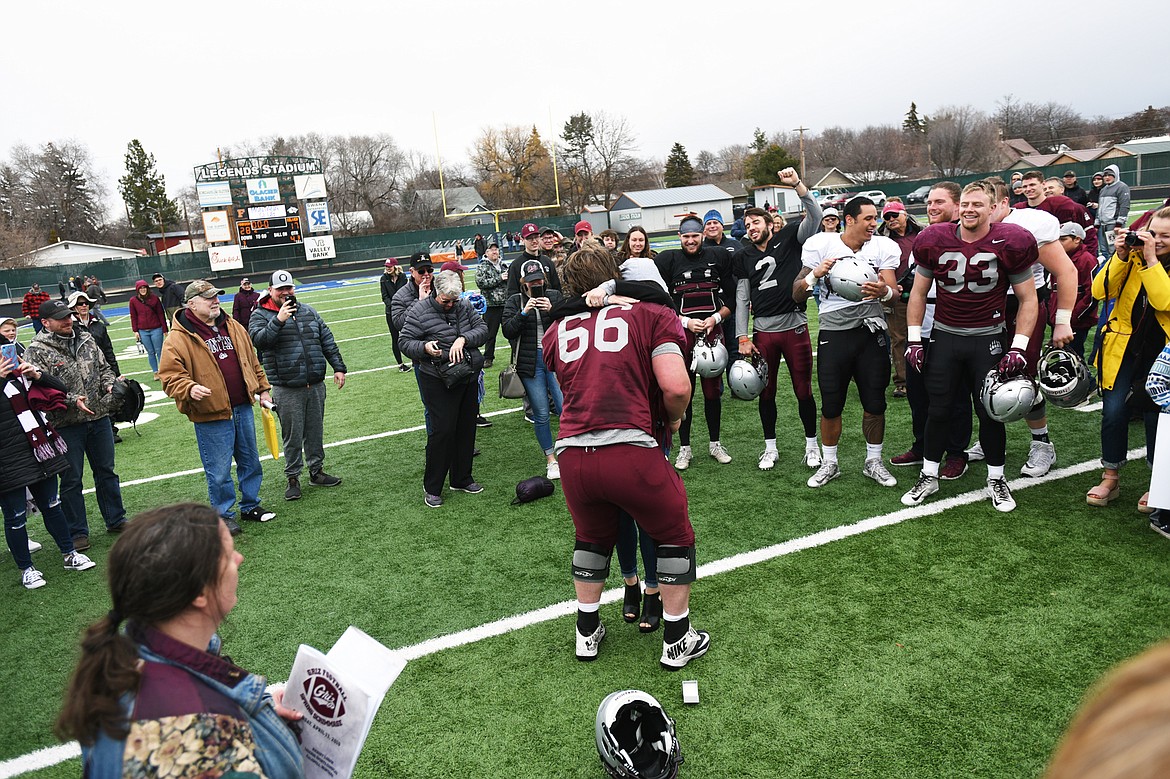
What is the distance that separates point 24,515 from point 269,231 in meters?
39.7

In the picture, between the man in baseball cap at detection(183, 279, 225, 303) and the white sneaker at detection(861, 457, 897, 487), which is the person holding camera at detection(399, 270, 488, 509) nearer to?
the man in baseball cap at detection(183, 279, 225, 303)

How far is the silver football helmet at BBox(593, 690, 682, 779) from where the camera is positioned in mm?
3244

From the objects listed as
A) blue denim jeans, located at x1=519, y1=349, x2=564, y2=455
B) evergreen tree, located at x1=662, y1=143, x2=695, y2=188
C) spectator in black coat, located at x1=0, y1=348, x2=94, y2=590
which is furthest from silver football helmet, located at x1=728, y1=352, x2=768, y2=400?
evergreen tree, located at x1=662, y1=143, x2=695, y2=188

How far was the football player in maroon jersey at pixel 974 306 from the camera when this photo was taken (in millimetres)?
5160

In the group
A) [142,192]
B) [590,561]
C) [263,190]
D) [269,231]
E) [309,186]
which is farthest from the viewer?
[142,192]

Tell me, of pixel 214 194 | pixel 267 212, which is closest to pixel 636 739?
pixel 267 212

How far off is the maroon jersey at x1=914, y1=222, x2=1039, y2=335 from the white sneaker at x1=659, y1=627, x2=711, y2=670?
2.87 metres

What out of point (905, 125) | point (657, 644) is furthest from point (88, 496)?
point (905, 125)

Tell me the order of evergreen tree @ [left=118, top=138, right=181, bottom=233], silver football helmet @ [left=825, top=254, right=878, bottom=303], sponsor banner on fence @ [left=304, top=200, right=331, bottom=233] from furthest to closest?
evergreen tree @ [left=118, top=138, right=181, bottom=233]
sponsor banner on fence @ [left=304, top=200, right=331, bottom=233]
silver football helmet @ [left=825, top=254, right=878, bottom=303]

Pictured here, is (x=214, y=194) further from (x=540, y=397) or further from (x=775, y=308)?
(x=775, y=308)

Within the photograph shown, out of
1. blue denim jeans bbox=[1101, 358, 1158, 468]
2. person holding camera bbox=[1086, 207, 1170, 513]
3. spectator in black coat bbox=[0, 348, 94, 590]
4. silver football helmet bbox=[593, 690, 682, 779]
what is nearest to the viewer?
silver football helmet bbox=[593, 690, 682, 779]

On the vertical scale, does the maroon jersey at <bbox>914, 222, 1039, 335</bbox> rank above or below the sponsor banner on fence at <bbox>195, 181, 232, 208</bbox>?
below

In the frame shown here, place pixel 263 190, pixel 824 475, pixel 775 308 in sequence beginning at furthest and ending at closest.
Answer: pixel 263 190
pixel 775 308
pixel 824 475

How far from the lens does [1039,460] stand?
20.1ft
